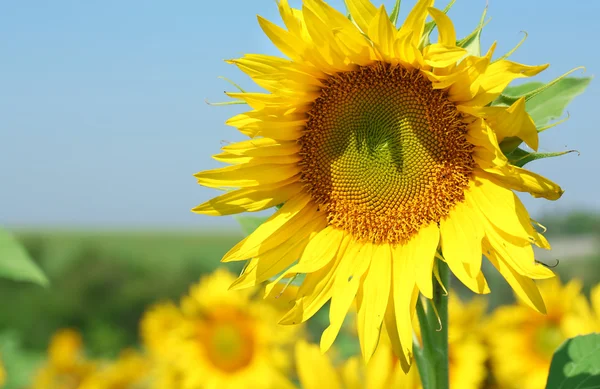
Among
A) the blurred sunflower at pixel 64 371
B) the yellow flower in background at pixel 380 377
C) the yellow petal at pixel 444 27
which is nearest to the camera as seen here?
the yellow petal at pixel 444 27

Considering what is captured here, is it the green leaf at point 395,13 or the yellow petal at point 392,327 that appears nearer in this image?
the green leaf at point 395,13

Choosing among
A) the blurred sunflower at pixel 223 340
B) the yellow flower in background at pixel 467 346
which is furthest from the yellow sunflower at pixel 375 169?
the blurred sunflower at pixel 223 340

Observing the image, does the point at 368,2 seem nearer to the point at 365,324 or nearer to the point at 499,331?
the point at 365,324

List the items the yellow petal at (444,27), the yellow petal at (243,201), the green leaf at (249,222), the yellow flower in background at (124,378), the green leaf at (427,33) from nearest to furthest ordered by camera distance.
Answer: the yellow petal at (444,27)
the green leaf at (427,33)
the yellow petal at (243,201)
the green leaf at (249,222)
the yellow flower in background at (124,378)

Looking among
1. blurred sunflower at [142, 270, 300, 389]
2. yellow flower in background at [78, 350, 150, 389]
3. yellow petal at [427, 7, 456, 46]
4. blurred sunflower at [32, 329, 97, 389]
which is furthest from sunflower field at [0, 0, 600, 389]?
blurred sunflower at [32, 329, 97, 389]

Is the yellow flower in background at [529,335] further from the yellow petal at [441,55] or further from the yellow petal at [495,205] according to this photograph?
the yellow petal at [441,55]

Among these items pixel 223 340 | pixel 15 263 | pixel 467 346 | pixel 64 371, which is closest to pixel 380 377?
pixel 15 263

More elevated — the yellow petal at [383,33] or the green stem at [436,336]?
the yellow petal at [383,33]

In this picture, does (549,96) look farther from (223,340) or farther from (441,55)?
(223,340)
